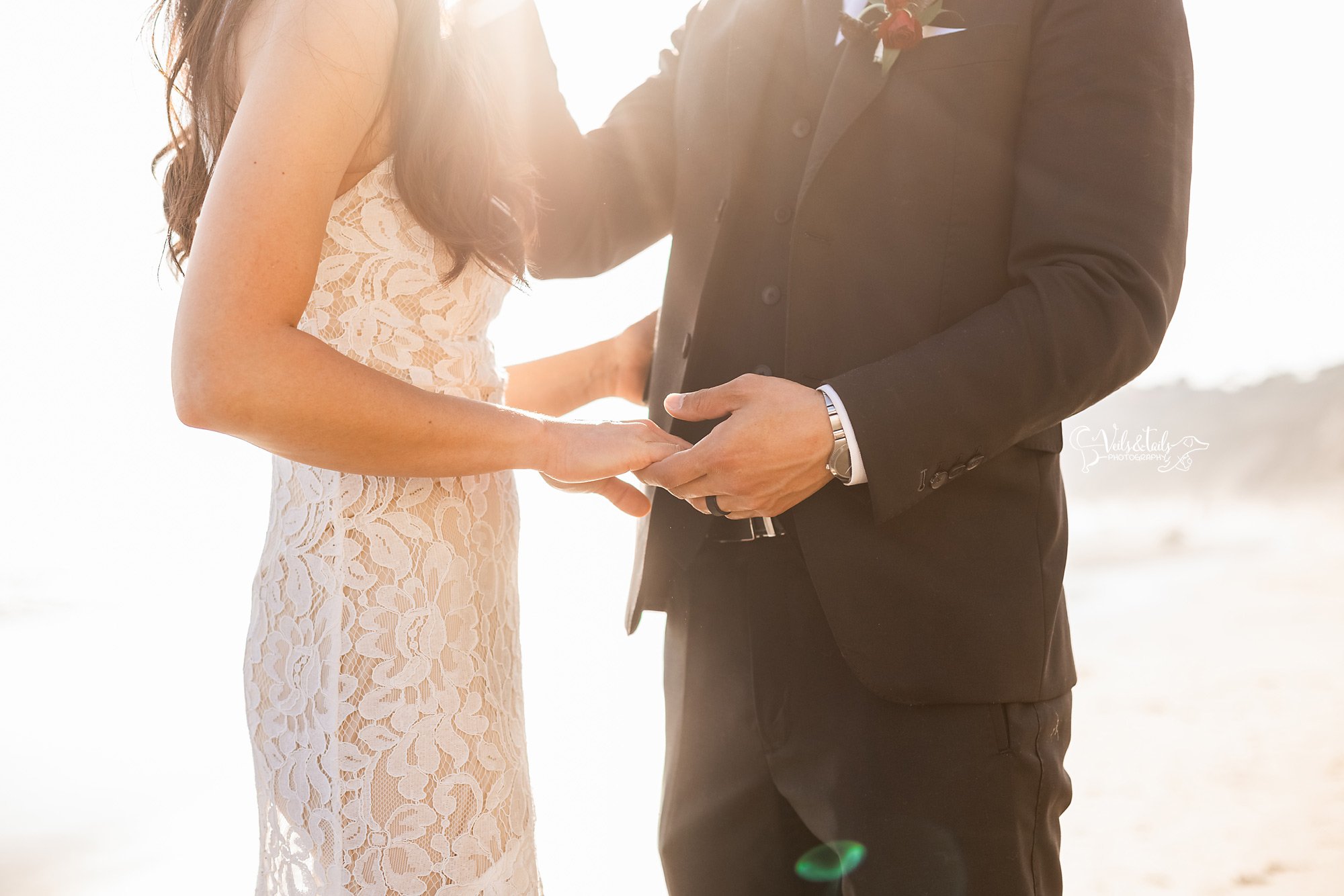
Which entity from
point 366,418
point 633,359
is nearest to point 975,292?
point 633,359

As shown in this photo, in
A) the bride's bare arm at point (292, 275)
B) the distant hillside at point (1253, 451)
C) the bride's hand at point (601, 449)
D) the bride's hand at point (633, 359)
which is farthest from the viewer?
the distant hillside at point (1253, 451)

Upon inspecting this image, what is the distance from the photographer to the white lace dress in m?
1.22

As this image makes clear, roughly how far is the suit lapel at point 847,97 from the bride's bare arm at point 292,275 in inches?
23.9

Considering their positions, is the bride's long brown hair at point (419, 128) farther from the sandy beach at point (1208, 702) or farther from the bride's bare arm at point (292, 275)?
the sandy beach at point (1208, 702)

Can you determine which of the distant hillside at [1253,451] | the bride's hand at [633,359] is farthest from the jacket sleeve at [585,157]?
the distant hillside at [1253,451]

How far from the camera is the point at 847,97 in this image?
1.45 metres

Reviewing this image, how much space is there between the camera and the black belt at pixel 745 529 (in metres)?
1.47

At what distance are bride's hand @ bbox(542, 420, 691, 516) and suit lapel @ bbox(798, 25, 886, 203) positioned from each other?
0.42 meters

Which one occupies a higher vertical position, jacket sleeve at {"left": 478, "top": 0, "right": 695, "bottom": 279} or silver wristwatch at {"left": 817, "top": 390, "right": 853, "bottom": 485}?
jacket sleeve at {"left": 478, "top": 0, "right": 695, "bottom": 279}

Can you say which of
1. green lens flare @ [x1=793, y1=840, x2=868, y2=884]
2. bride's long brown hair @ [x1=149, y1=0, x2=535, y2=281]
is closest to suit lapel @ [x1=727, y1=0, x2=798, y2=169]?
bride's long brown hair @ [x1=149, y1=0, x2=535, y2=281]

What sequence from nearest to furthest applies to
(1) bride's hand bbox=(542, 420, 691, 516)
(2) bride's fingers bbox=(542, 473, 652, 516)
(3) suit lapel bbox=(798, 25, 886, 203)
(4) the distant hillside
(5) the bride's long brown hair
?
(5) the bride's long brown hair, (1) bride's hand bbox=(542, 420, 691, 516), (3) suit lapel bbox=(798, 25, 886, 203), (2) bride's fingers bbox=(542, 473, 652, 516), (4) the distant hillside

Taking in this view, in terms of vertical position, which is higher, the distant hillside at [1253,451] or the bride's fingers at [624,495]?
the bride's fingers at [624,495]

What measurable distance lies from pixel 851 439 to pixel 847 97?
1.71 feet

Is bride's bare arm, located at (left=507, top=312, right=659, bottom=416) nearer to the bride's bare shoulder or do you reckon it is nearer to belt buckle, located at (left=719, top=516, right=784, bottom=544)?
belt buckle, located at (left=719, top=516, right=784, bottom=544)
